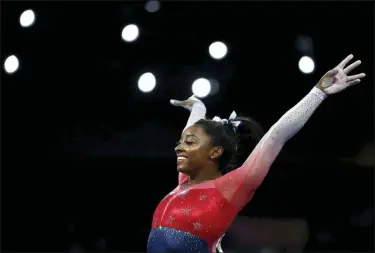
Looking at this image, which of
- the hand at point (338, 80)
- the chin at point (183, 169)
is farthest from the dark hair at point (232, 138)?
the hand at point (338, 80)

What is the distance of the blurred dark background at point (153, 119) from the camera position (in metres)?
3.31

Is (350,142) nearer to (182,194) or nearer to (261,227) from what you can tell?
(261,227)

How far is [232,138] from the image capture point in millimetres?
2295

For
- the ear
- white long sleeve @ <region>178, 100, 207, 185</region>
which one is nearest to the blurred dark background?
white long sleeve @ <region>178, 100, 207, 185</region>

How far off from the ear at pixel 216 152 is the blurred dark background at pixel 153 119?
43.3 inches

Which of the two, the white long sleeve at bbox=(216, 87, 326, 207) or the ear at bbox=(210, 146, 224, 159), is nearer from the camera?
the white long sleeve at bbox=(216, 87, 326, 207)

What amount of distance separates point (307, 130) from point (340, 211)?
452 millimetres

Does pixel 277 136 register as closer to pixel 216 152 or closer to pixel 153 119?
pixel 216 152

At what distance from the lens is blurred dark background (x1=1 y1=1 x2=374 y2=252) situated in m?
3.31

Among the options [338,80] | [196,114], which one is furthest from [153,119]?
[338,80]

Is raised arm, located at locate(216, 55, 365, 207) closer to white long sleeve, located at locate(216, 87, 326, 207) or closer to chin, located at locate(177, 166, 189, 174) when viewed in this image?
white long sleeve, located at locate(216, 87, 326, 207)

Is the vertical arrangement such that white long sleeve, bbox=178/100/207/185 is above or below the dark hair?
above

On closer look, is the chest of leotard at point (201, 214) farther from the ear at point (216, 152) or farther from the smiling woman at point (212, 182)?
the ear at point (216, 152)

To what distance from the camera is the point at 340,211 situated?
3.36 m
